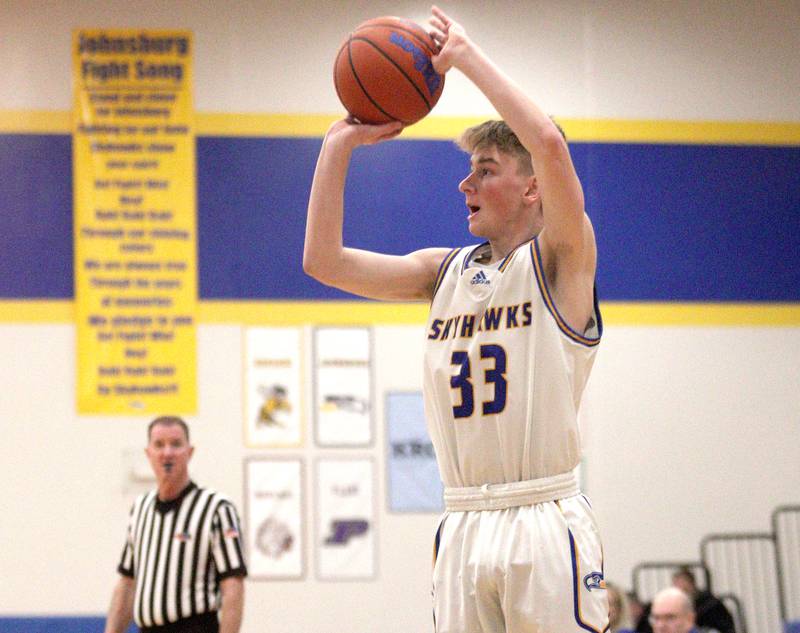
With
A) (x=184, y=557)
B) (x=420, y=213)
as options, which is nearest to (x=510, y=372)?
(x=184, y=557)

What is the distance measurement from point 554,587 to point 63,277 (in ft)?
22.1

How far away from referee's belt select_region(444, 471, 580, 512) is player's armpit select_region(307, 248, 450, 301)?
0.65m

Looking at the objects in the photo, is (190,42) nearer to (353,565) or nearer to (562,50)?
(562,50)

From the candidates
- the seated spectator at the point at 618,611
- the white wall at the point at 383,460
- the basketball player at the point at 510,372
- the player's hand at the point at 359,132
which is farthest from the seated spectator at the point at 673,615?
the player's hand at the point at 359,132

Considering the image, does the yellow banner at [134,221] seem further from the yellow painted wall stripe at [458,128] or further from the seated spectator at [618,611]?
the seated spectator at [618,611]

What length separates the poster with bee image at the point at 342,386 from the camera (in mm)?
8977

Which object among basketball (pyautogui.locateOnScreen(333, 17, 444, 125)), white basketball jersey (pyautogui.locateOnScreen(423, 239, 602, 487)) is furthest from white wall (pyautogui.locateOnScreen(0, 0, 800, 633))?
white basketball jersey (pyautogui.locateOnScreen(423, 239, 602, 487))

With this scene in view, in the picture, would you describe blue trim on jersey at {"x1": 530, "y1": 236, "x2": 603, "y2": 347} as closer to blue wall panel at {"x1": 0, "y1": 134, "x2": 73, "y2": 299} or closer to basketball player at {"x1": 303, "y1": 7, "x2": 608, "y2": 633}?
basketball player at {"x1": 303, "y1": 7, "x2": 608, "y2": 633}

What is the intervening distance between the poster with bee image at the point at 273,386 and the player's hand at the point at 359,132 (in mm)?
5718

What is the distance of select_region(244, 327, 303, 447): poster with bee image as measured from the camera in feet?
29.2

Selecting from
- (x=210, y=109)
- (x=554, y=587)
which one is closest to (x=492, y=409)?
(x=554, y=587)

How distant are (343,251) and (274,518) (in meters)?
5.83

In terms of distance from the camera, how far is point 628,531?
9133 millimetres

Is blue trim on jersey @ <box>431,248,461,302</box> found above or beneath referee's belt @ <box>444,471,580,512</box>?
above
